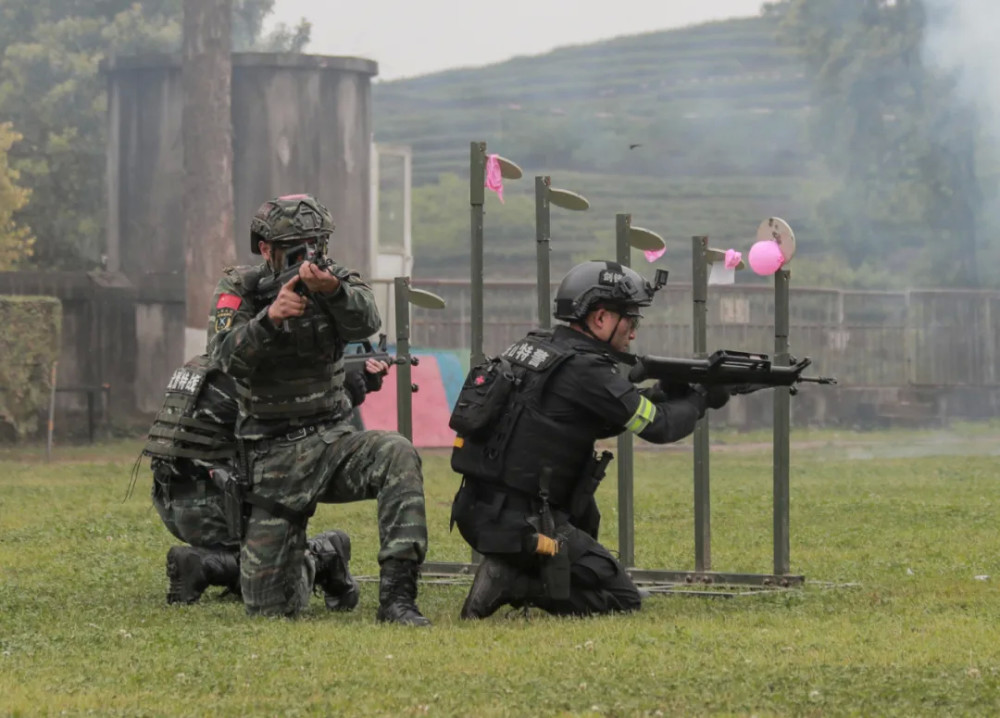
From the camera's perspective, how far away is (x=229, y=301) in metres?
9.90

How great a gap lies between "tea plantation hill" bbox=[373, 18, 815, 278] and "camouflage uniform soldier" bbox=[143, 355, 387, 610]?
55286 millimetres

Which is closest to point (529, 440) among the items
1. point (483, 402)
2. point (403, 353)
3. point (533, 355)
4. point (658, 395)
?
point (483, 402)

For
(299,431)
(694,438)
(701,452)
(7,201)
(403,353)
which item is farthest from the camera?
(7,201)

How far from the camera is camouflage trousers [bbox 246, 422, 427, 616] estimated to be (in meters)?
9.66

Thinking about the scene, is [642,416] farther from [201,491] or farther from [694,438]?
[201,491]

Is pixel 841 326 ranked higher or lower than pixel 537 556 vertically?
higher

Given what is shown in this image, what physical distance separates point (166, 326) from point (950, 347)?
14.8m

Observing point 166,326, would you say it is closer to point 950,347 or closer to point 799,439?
point 799,439

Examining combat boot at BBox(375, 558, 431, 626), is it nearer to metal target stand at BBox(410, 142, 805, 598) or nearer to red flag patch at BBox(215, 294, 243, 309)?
red flag patch at BBox(215, 294, 243, 309)

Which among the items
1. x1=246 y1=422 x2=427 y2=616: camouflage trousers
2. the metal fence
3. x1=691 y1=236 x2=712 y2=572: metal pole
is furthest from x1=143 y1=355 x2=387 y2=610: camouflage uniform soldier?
the metal fence

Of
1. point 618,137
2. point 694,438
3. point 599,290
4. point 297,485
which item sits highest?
point 618,137

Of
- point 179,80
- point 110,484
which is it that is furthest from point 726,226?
point 110,484

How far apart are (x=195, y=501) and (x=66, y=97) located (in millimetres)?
40974

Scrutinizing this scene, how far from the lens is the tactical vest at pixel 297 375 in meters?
9.60
